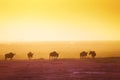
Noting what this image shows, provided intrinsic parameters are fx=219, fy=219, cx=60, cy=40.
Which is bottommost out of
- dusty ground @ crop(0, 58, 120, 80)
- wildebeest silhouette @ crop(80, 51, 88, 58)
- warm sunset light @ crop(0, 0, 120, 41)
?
dusty ground @ crop(0, 58, 120, 80)

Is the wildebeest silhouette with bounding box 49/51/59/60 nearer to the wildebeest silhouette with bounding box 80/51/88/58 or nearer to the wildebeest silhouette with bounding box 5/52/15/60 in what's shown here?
the wildebeest silhouette with bounding box 80/51/88/58

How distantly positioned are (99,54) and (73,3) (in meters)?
0.88

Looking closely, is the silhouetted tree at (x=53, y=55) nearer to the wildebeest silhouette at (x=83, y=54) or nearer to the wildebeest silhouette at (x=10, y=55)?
the wildebeest silhouette at (x=83, y=54)

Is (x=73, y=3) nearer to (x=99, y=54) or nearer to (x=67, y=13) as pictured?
(x=67, y=13)

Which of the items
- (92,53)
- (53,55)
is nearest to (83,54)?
(92,53)

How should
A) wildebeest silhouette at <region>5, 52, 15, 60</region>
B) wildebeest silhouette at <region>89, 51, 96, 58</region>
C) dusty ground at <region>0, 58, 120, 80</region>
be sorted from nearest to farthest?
1. dusty ground at <region>0, 58, 120, 80</region>
2. wildebeest silhouette at <region>5, 52, 15, 60</region>
3. wildebeest silhouette at <region>89, 51, 96, 58</region>

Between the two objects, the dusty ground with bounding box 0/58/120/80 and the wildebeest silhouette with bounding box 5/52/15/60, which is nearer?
the dusty ground with bounding box 0/58/120/80

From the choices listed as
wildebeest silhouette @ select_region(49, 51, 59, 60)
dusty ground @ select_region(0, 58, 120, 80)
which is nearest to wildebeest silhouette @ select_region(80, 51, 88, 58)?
wildebeest silhouette @ select_region(49, 51, 59, 60)

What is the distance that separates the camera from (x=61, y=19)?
3445mm

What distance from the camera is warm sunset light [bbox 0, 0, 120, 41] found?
131 inches

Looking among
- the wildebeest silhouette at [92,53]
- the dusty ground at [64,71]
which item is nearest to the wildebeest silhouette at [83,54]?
the wildebeest silhouette at [92,53]

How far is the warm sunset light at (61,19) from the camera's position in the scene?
10.9ft

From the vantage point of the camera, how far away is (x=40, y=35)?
3432mm

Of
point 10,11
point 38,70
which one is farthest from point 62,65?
point 10,11
